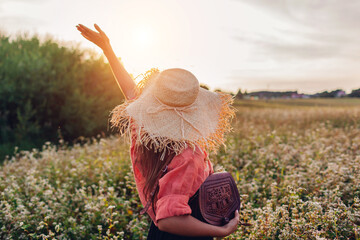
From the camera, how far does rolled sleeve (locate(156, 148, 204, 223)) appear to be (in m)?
1.57

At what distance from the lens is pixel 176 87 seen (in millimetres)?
1766

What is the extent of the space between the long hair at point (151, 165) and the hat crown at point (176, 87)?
1.03 ft

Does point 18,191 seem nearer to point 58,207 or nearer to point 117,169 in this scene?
point 58,207

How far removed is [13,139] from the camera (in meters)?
11.3

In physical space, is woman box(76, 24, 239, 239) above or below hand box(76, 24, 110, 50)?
below

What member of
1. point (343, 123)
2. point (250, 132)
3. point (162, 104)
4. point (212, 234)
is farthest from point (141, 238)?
point (343, 123)

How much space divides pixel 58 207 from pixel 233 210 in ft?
10.0

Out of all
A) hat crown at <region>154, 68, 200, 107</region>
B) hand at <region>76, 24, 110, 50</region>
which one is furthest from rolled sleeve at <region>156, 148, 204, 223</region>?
hand at <region>76, 24, 110, 50</region>

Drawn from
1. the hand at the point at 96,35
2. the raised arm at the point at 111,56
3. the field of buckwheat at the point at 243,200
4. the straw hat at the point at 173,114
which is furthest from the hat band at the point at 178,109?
the field of buckwheat at the point at 243,200

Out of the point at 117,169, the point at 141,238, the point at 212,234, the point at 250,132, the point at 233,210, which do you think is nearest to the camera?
the point at 212,234

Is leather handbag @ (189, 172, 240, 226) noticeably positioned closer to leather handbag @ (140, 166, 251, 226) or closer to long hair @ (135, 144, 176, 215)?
leather handbag @ (140, 166, 251, 226)

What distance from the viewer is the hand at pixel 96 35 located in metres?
2.58

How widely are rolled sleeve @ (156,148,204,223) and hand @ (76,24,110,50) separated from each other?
1.44 meters

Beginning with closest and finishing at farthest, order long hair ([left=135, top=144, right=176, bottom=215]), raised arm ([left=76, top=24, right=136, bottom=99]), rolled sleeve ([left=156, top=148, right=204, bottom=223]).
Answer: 1. rolled sleeve ([left=156, top=148, right=204, bottom=223])
2. long hair ([left=135, top=144, right=176, bottom=215])
3. raised arm ([left=76, top=24, right=136, bottom=99])
